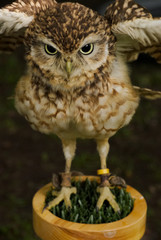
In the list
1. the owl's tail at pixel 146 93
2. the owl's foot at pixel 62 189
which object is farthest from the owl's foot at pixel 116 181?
the owl's tail at pixel 146 93

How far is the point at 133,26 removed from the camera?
31.2 inches

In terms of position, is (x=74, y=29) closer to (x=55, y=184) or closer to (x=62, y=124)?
(x=62, y=124)

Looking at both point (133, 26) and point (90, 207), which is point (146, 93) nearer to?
point (133, 26)

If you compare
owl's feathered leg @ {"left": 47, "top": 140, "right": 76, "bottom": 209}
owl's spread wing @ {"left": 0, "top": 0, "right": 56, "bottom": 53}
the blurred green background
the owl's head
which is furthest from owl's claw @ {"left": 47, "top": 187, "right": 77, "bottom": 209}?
the blurred green background

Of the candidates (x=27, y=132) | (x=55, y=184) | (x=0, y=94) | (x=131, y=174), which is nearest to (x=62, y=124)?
(x=55, y=184)

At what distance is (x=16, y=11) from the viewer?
0.84 metres

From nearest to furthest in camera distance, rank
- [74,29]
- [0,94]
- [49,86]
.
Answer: [74,29] → [49,86] → [0,94]

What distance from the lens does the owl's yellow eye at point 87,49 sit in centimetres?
78

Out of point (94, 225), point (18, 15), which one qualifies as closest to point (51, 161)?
point (94, 225)

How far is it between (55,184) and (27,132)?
1.33 m

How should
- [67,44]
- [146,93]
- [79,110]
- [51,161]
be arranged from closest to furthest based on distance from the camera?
[67,44], [79,110], [146,93], [51,161]

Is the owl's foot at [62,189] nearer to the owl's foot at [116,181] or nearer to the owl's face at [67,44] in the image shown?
the owl's foot at [116,181]

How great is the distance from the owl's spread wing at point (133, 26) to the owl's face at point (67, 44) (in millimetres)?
38

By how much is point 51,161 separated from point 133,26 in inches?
56.9
